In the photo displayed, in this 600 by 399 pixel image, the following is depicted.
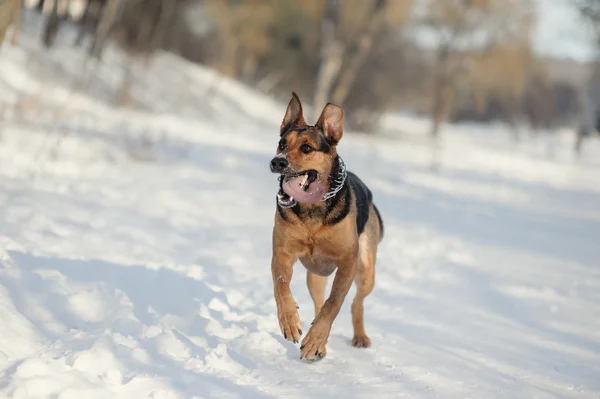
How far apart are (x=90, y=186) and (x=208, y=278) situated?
4.46 metres

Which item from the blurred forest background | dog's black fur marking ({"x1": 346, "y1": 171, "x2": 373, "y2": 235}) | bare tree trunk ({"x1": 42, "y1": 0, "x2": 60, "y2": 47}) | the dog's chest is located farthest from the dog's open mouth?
the blurred forest background

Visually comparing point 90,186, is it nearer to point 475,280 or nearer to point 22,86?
point 475,280

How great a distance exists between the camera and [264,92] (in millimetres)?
41688

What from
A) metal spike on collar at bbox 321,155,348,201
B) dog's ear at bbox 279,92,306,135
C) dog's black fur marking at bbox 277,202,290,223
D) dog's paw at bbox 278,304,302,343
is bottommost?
dog's paw at bbox 278,304,302,343

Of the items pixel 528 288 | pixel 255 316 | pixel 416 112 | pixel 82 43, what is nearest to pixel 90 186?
pixel 255 316

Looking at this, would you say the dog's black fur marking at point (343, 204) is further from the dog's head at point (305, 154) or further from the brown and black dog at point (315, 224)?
the dog's head at point (305, 154)

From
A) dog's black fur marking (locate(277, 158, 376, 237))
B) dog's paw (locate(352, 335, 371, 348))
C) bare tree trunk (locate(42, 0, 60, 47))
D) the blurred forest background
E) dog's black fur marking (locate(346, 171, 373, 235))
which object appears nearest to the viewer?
dog's black fur marking (locate(277, 158, 376, 237))

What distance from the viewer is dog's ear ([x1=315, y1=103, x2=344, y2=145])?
14.0ft

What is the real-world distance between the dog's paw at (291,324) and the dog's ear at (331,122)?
117 cm

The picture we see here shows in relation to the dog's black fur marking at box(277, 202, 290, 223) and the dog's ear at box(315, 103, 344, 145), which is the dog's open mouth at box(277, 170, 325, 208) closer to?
the dog's black fur marking at box(277, 202, 290, 223)

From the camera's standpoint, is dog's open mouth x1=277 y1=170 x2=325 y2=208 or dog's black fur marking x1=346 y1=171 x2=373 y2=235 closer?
dog's open mouth x1=277 y1=170 x2=325 y2=208

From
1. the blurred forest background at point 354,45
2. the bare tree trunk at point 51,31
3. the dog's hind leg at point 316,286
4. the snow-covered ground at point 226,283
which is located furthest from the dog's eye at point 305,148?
the blurred forest background at point 354,45

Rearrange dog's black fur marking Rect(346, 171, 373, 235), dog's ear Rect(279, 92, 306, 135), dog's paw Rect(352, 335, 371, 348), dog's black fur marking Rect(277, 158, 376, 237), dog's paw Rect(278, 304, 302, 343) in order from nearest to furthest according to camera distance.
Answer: dog's paw Rect(278, 304, 302, 343)
dog's black fur marking Rect(277, 158, 376, 237)
dog's ear Rect(279, 92, 306, 135)
dog's black fur marking Rect(346, 171, 373, 235)
dog's paw Rect(352, 335, 371, 348)

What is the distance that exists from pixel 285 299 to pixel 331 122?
1224 millimetres
